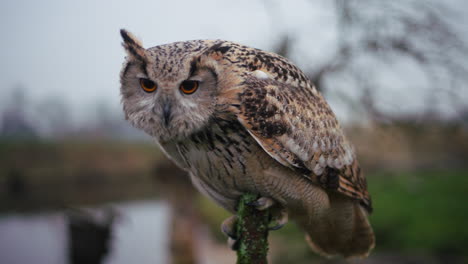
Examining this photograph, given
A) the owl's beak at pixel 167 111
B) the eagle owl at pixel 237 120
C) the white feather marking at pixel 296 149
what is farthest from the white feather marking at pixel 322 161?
the owl's beak at pixel 167 111

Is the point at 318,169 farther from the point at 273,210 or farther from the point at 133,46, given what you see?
the point at 133,46

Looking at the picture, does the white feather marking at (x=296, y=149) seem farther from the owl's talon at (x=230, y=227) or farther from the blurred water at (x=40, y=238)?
the blurred water at (x=40, y=238)

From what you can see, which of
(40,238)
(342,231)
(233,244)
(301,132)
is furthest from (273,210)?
(40,238)

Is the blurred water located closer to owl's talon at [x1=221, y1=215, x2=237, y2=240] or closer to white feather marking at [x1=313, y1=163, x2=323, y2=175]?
owl's talon at [x1=221, y1=215, x2=237, y2=240]

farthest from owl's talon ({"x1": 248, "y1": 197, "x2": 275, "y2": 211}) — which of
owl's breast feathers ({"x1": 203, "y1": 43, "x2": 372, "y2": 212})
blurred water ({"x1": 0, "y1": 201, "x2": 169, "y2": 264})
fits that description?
blurred water ({"x1": 0, "y1": 201, "x2": 169, "y2": 264})

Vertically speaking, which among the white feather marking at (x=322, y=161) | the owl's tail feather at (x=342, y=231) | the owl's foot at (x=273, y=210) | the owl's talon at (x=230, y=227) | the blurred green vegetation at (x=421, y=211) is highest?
the white feather marking at (x=322, y=161)

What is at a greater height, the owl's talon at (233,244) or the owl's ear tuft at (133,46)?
the owl's ear tuft at (133,46)

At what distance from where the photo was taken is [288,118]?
4.54 feet

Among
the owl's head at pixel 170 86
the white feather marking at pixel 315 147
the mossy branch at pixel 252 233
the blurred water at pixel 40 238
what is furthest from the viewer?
the blurred water at pixel 40 238

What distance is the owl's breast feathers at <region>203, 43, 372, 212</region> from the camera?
1271 mm

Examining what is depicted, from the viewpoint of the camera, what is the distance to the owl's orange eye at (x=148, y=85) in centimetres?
130

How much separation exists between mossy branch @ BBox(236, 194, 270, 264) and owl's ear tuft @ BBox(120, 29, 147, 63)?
72cm

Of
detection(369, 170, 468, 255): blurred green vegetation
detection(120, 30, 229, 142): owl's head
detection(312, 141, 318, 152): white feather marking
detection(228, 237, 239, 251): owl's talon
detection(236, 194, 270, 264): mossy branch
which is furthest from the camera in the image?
detection(369, 170, 468, 255): blurred green vegetation

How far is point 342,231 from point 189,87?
1209 mm
